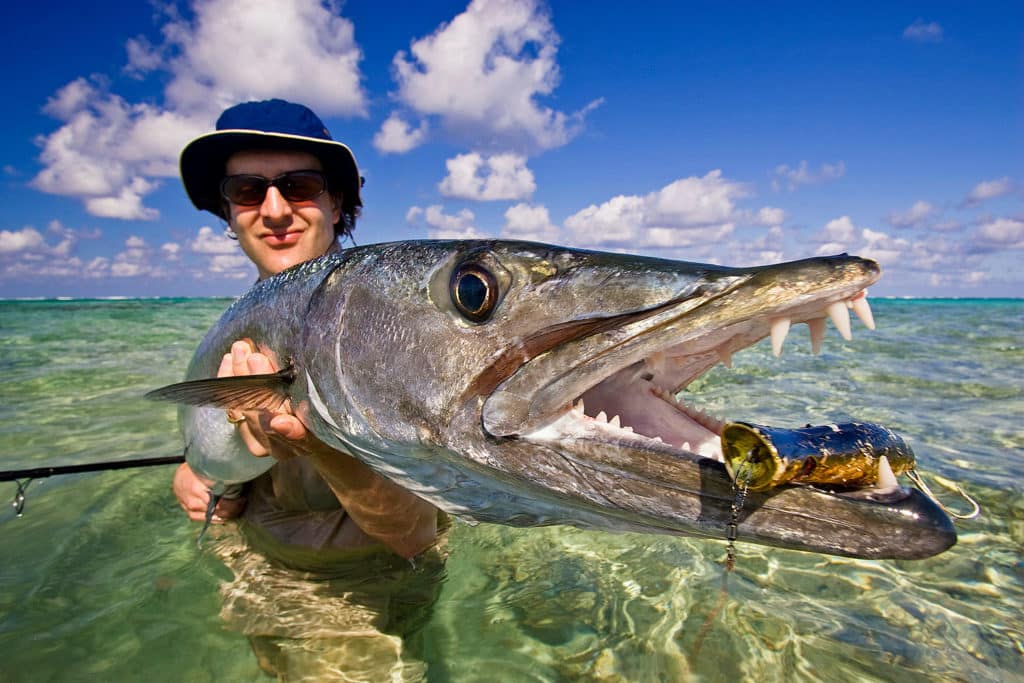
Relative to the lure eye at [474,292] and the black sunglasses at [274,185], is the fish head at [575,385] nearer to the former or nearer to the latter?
the lure eye at [474,292]

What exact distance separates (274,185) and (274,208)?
148 mm

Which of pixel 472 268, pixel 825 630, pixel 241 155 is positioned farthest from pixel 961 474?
pixel 241 155

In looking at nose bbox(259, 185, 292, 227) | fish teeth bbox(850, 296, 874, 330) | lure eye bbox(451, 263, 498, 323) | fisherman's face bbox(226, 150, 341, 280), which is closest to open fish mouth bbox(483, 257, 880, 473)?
fish teeth bbox(850, 296, 874, 330)

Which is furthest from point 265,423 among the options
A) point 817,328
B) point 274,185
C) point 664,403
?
point 817,328

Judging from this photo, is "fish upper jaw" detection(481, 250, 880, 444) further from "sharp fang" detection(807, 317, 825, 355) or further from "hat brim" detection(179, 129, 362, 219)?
"hat brim" detection(179, 129, 362, 219)

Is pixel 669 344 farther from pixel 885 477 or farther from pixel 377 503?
pixel 377 503

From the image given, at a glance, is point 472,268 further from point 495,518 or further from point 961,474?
point 961,474

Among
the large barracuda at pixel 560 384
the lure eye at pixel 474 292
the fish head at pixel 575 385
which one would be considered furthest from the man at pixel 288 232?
the lure eye at pixel 474 292

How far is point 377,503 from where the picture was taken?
2502 millimetres

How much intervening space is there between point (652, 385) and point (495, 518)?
61 cm

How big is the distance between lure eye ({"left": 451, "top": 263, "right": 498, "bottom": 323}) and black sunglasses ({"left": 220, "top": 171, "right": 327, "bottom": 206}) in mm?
2206

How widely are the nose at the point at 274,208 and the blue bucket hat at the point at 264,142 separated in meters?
0.30

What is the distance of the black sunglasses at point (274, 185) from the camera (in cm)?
341

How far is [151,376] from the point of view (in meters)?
8.82
